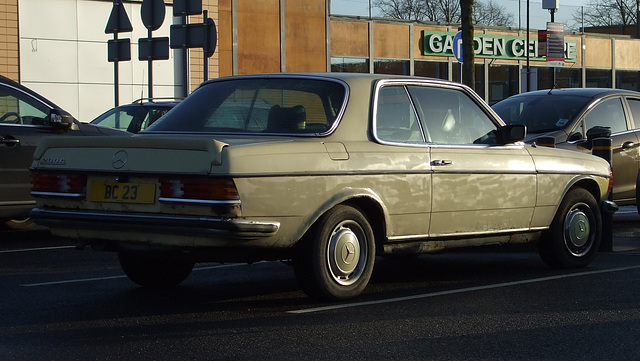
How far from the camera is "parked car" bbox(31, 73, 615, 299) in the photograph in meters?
6.29

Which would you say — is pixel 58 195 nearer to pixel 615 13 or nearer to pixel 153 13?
pixel 153 13

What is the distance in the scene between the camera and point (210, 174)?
617 cm

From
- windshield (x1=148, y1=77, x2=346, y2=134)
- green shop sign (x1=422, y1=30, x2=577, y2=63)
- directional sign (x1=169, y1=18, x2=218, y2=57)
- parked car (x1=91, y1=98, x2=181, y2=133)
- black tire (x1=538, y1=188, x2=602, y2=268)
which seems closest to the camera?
windshield (x1=148, y1=77, x2=346, y2=134)

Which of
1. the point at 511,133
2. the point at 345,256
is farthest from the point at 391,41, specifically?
the point at 345,256

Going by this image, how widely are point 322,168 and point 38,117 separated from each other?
552 cm

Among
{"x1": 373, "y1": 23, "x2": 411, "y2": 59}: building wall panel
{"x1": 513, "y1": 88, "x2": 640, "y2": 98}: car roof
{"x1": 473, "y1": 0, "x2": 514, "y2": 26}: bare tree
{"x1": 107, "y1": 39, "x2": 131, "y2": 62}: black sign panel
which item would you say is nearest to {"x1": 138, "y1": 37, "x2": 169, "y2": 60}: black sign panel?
{"x1": 107, "y1": 39, "x2": 131, "y2": 62}: black sign panel

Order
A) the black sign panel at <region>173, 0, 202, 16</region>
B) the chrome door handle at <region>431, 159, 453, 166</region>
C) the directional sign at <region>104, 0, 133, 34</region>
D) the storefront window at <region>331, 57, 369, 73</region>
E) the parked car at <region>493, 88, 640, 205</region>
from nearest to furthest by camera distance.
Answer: the chrome door handle at <region>431, 159, 453, 166</region>
the parked car at <region>493, 88, 640, 205</region>
the black sign panel at <region>173, 0, 202, 16</region>
the directional sign at <region>104, 0, 133, 34</region>
the storefront window at <region>331, 57, 369, 73</region>

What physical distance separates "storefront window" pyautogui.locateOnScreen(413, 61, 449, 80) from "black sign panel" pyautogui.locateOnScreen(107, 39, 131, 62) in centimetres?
2722

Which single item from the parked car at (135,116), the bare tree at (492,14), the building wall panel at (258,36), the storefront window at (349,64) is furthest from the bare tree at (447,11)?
the parked car at (135,116)

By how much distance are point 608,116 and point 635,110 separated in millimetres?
594

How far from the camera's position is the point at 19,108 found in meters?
11.1

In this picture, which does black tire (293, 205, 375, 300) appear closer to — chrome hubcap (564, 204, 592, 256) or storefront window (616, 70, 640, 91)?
chrome hubcap (564, 204, 592, 256)

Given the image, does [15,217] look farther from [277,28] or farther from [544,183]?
[277,28]

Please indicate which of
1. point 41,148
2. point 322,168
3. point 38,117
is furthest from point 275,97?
point 38,117
